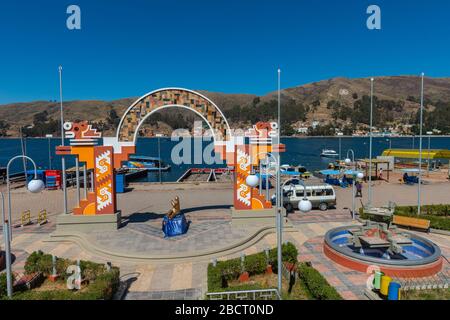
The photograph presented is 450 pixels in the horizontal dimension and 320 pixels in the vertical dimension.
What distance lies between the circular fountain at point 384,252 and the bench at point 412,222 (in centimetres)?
295

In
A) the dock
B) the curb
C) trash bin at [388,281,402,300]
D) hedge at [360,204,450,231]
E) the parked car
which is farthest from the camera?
the dock

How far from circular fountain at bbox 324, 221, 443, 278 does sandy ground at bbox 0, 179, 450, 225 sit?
8.76 meters

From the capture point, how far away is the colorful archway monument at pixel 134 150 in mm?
17453

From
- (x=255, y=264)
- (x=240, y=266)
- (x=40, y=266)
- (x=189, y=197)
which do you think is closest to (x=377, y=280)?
(x=255, y=264)

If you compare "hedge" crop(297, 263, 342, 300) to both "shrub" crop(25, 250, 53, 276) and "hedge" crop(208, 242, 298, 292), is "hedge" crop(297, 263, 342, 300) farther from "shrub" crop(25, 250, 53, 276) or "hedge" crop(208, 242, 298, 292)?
"shrub" crop(25, 250, 53, 276)

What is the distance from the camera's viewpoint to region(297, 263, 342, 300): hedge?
932 centimetres

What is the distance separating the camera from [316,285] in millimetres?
9867

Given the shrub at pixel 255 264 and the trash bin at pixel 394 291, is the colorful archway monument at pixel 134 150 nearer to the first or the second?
the shrub at pixel 255 264

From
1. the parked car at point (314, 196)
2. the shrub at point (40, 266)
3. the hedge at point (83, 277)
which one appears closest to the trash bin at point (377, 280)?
the hedge at point (83, 277)

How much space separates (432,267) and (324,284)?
548cm

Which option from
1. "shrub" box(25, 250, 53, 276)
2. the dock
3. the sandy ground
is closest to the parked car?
the sandy ground

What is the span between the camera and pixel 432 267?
12.2m

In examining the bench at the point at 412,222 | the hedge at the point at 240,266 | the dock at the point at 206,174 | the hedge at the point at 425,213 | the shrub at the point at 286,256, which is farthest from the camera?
the dock at the point at 206,174
